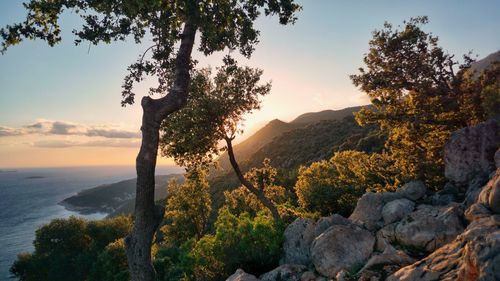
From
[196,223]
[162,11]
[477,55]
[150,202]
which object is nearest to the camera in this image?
[150,202]

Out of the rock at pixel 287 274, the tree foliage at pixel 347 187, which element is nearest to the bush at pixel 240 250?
the rock at pixel 287 274

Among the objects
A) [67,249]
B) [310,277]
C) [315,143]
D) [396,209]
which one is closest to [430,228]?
[396,209]

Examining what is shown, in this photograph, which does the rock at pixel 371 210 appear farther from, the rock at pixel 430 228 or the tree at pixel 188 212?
the tree at pixel 188 212

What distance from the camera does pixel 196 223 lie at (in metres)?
46.1

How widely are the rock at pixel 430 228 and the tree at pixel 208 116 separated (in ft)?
35.8

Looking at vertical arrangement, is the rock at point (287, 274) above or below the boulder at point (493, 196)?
below

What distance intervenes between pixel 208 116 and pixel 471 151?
16096 millimetres

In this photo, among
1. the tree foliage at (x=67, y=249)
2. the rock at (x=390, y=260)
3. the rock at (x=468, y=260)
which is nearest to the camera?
the rock at (x=468, y=260)

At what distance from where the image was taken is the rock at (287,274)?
1394 centimetres

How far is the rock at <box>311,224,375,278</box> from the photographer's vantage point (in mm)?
13086

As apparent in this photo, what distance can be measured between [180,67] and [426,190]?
49.3 feet

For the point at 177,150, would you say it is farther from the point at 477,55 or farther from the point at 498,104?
the point at 477,55

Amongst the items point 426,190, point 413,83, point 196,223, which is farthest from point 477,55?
point 196,223

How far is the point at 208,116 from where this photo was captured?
23156 mm
